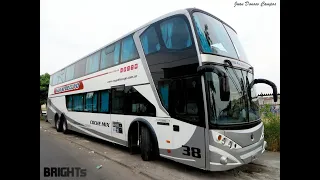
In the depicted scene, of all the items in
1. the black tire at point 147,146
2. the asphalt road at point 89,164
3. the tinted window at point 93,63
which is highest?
the tinted window at point 93,63

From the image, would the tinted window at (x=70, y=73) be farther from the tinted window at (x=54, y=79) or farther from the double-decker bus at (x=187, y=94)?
the double-decker bus at (x=187, y=94)

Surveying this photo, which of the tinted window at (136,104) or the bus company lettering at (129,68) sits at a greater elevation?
the bus company lettering at (129,68)

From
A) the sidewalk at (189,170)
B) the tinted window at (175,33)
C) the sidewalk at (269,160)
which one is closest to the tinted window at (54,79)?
the sidewalk at (189,170)

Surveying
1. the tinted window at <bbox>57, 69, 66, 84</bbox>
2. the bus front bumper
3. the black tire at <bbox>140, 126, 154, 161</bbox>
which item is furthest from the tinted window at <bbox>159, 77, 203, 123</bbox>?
the tinted window at <bbox>57, 69, 66, 84</bbox>

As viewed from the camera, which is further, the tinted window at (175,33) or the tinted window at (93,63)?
the tinted window at (93,63)

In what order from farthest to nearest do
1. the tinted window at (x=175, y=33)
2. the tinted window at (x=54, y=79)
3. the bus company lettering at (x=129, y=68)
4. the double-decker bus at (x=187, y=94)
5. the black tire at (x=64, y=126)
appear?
1. the tinted window at (x=54, y=79)
2. the black tire at (x=64, y=126)
3. the bus company lettering at (x=129, y=68)
4. the tinted window at (x=175, y=33)
5. the double-decker bus at (x=187, y=94)

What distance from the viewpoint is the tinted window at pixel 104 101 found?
271 inches

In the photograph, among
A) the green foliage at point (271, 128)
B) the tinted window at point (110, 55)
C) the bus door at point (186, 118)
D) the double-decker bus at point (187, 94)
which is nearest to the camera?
the double-decker bus at point (187, 94)

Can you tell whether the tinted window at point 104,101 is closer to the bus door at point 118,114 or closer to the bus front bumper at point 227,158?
the bus door at point 118,114

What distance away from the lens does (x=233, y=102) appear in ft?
13.4

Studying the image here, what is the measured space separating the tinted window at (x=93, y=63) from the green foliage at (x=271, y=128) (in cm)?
555
